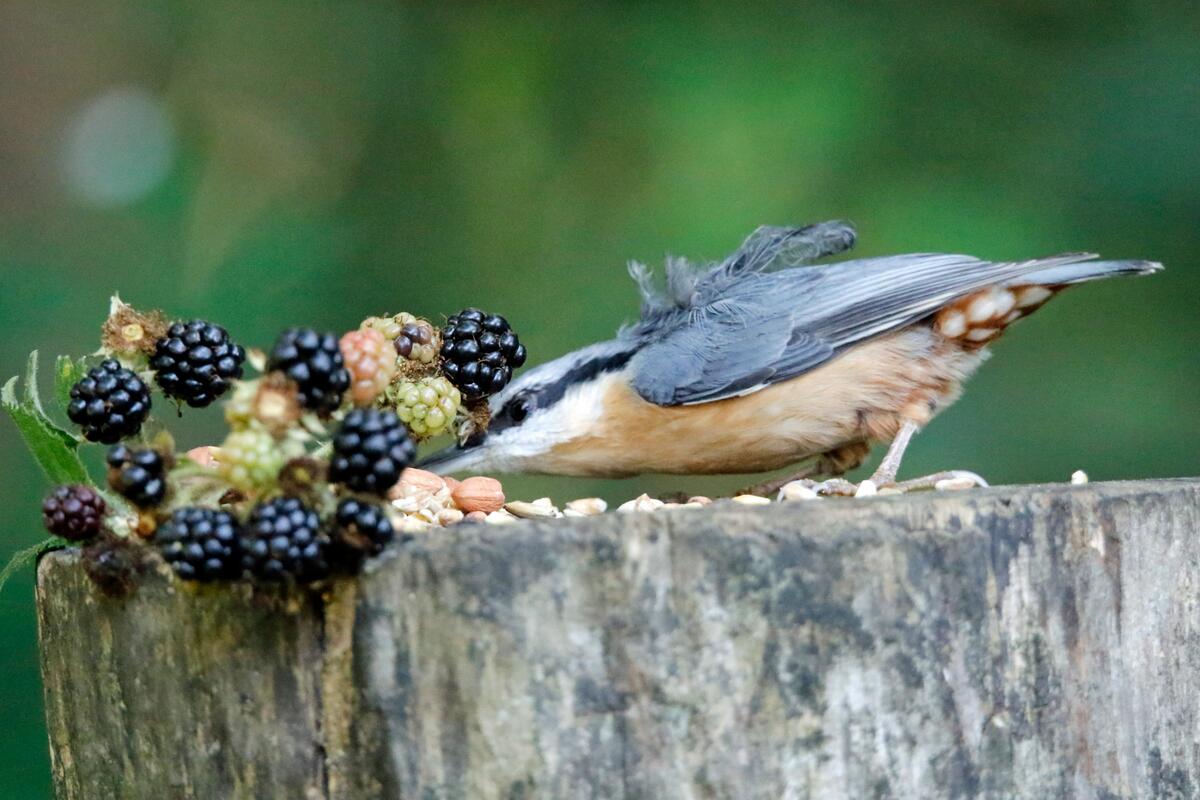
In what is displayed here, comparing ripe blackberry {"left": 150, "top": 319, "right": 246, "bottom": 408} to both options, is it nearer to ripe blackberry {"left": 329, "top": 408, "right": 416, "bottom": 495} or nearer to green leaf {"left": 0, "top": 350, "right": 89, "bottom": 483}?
green leaf {"left": 0, "top": 350, "right": 89, "bottom": 483}

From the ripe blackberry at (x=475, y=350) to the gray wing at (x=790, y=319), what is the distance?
58 centimetres

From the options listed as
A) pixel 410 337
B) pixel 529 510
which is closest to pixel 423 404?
pixel 410 337

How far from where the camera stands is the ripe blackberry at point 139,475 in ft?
5.33

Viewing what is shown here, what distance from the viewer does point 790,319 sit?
3008mm

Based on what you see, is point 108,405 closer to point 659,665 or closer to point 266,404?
point 266,404

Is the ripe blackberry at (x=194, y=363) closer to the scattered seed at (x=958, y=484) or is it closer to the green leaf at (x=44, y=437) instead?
the green leaf at (x=44, y=437)

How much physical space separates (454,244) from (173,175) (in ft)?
3.19

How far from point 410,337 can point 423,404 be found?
13 cm

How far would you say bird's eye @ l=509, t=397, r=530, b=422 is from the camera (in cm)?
306

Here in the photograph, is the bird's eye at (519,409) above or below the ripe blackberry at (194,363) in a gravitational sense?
above

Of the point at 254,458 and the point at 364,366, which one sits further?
the point at 364,366

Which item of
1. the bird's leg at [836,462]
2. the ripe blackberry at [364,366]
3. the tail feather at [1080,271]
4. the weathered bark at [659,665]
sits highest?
the tail feather at [1080,271]

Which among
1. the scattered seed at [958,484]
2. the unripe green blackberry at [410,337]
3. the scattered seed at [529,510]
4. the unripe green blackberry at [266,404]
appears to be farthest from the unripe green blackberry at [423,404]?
the scattered seed at [958,484]

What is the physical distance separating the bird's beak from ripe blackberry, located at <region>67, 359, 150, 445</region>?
1147 millimetres
